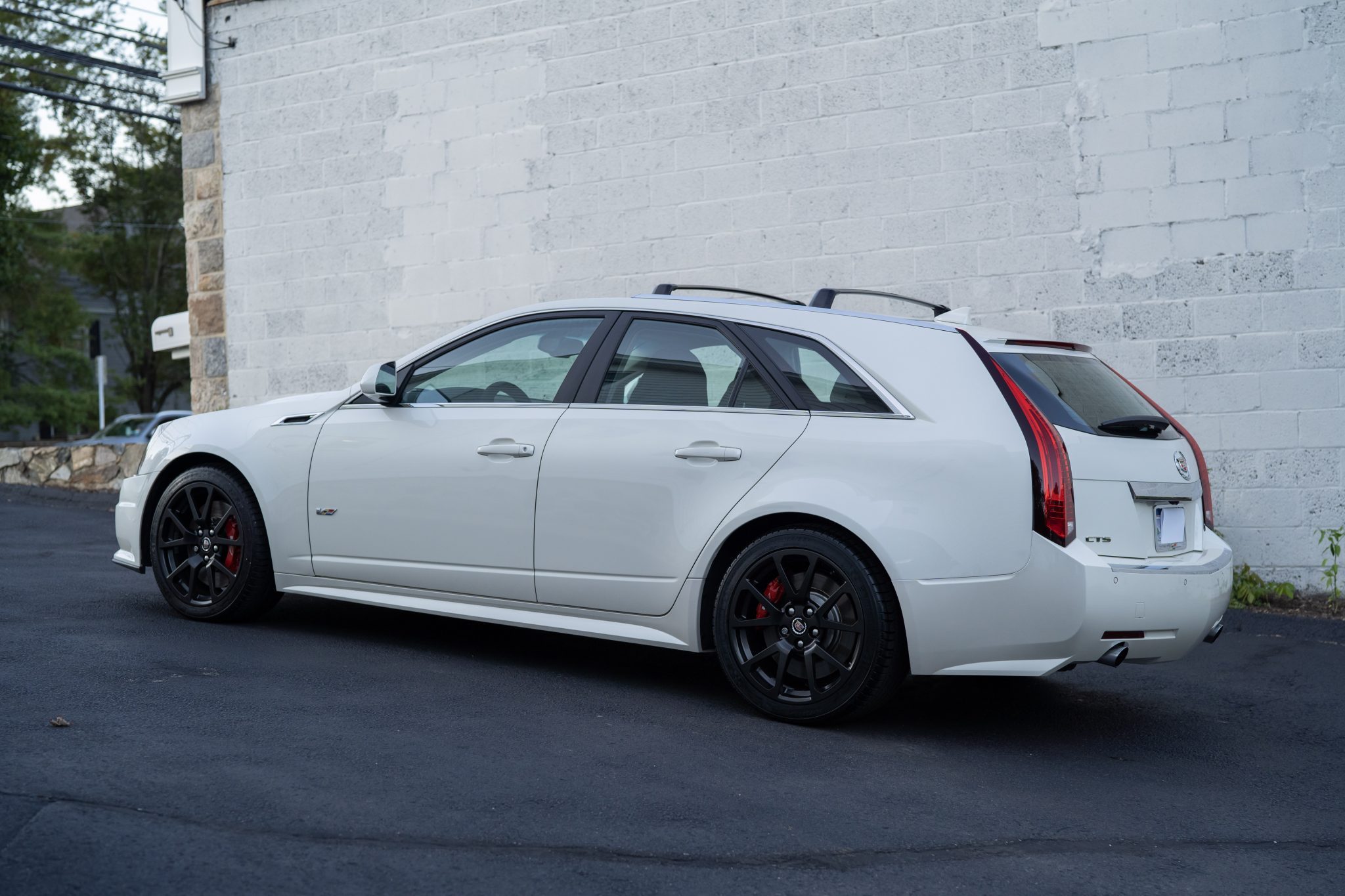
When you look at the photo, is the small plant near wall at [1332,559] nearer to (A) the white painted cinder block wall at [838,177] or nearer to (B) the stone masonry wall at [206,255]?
(A) the white painted cinder block wall at [838,177]

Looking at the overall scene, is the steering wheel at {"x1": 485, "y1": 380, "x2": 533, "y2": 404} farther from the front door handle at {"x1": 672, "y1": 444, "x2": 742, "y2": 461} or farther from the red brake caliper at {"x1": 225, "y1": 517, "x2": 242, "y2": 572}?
the red brake caliper at {"x1": 225, "y1": 517, "x2": 242, "y2": 572}

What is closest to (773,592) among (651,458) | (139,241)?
(651,458)

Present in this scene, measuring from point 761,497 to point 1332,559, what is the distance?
4716 millimetres

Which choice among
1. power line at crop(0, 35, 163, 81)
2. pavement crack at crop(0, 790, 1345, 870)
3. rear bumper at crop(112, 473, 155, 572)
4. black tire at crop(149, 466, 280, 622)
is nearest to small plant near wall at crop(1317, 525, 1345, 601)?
pavement crack at crop(0, 790, 1345, 870)

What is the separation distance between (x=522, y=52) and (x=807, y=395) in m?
6.18

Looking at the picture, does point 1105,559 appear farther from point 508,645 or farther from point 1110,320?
point 1110,320

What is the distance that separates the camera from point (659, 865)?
334cm

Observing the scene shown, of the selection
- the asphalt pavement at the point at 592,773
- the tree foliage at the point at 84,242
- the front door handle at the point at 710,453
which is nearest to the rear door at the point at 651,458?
the front door handle at the point at 710,453

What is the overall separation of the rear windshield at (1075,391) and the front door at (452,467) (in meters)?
1.77

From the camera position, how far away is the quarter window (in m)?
5.00

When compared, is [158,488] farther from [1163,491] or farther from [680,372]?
[1163,491]

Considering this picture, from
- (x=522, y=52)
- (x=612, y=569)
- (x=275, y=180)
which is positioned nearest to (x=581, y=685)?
(x=612, y=569)

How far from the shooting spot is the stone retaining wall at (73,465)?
12.6m

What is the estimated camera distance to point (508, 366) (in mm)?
5578
